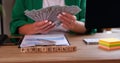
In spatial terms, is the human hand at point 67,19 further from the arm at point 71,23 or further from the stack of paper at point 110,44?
the stack of paper at point 110,44

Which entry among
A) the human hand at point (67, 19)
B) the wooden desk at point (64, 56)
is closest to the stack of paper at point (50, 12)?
the human hand at point (67, 19)

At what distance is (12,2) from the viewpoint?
70.4 inches

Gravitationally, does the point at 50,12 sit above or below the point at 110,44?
above

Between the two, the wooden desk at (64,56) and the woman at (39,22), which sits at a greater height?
the woman at (39,22)

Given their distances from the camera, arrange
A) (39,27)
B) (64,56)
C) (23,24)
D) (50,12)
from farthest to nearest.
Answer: (23,24) → (39,27) → (50,12) → (64,56)

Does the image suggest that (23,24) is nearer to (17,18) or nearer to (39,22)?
(17,18)

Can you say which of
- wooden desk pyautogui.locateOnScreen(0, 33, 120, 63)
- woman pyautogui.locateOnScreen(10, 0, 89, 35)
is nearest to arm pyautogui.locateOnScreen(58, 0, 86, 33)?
woman pyautogui.locateOnScreen(10, 0, 89, 35)

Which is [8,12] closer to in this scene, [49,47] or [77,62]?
[49,47]

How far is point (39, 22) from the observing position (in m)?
1.21

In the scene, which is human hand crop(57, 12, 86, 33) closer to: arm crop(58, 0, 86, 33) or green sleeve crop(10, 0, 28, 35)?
arm crop(58, 0, 86, 33)

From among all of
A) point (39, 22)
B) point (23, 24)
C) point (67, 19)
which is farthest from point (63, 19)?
point (23, 24)

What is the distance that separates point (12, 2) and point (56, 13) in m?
0.73

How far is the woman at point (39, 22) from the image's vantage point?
121 cm

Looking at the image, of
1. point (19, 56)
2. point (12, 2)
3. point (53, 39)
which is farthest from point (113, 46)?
point (12, 2)
